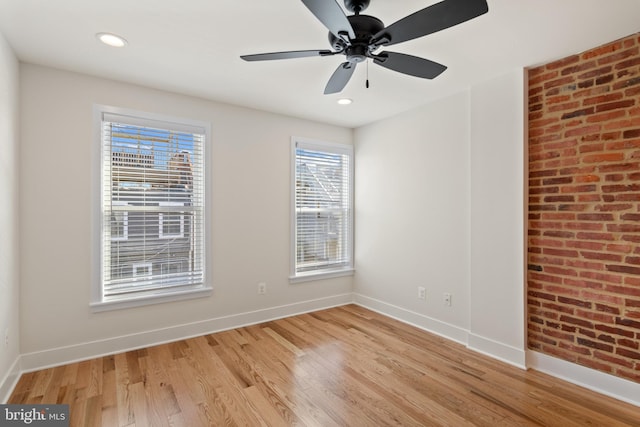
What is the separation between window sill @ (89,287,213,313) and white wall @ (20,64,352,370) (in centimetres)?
6

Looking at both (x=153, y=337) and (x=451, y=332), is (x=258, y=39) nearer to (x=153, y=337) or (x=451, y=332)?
(x=153, y=337)

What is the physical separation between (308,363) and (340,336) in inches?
25.1

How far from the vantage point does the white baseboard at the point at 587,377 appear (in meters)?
2.07

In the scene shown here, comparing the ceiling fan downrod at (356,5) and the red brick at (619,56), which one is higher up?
the ceiling fan downrod at (356,5)

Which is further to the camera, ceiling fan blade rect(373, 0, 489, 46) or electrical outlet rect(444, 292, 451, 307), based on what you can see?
electrical outlet rect(444, 292, 451, 307)

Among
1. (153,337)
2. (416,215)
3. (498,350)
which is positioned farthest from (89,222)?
(498,350)

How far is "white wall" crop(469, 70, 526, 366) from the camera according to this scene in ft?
8.37

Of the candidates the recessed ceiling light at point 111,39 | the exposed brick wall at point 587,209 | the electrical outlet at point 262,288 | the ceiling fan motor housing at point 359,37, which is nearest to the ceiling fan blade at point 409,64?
the ceiling fan motor housing at point 359,37

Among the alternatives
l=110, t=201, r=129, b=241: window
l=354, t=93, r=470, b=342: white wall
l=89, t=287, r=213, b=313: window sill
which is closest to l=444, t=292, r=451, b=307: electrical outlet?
l=354, t=93, r=470, b=342: white wall

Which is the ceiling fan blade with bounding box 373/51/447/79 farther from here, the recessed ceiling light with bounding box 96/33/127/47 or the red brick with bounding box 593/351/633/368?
the red brick with bounding box 593/351/633/368

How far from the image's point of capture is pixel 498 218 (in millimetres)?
2689

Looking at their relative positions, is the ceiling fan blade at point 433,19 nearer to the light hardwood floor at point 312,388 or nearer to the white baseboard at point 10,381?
the light hardwood floor at point 312,388

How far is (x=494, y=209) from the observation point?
2.72 metres

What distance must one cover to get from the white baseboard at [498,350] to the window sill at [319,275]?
176cm
